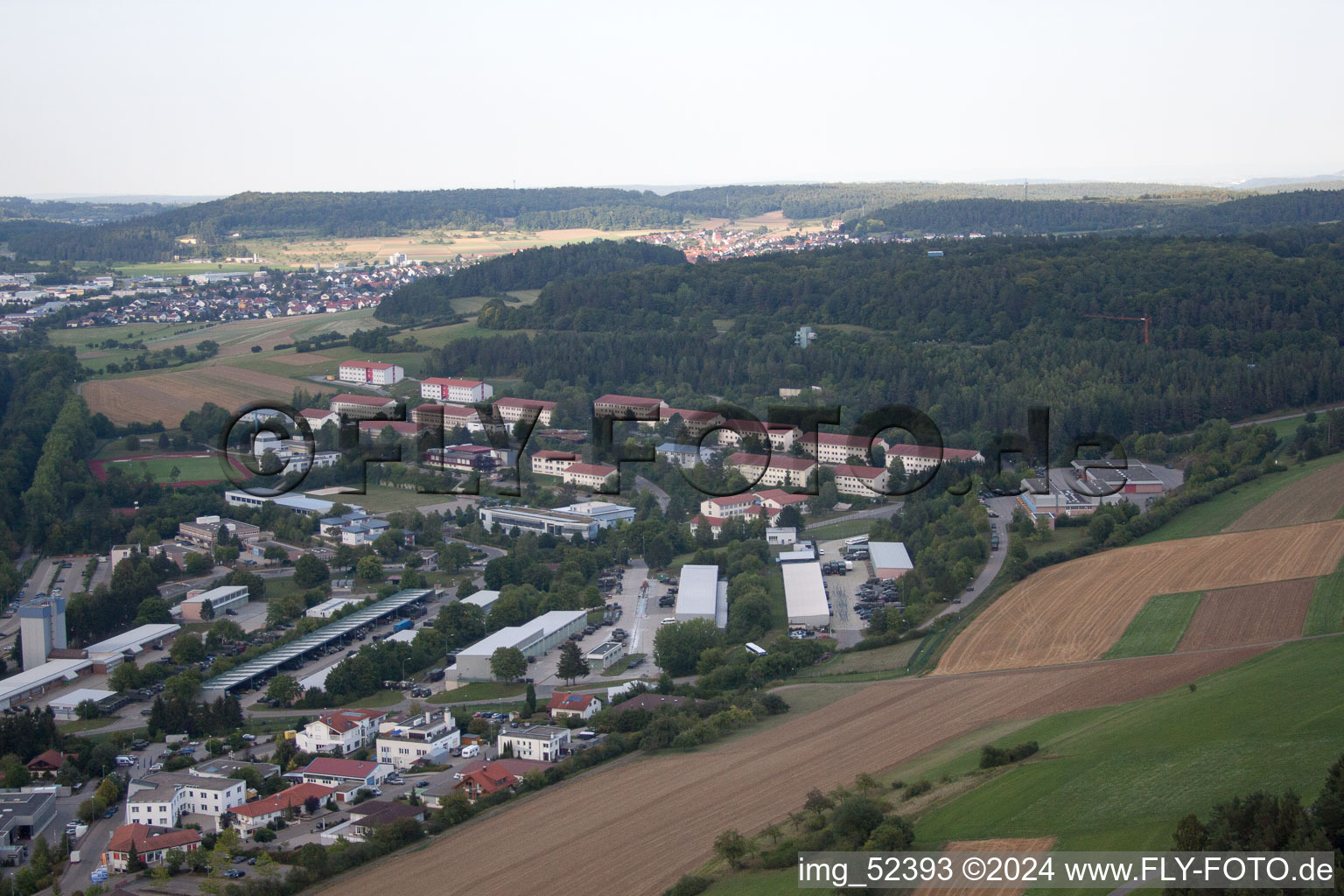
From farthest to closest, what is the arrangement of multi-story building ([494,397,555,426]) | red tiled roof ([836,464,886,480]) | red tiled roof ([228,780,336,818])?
multi-story building ([494,397,555,426])
red tiled roof ([836,464,886,480])
red tiled roof ([228,780,336,818])

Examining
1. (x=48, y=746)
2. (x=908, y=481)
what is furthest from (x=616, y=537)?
(x=48, y=746)

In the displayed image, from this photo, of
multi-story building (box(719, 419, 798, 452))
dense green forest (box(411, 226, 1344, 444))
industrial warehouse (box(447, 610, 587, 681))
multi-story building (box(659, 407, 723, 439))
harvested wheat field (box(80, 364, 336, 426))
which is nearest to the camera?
industrial warehouse (box(447, 610, 587, 681))

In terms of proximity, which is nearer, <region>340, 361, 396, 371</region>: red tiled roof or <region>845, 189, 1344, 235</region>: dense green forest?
<region>340, 361, 396, 371</region>: red tiled roof

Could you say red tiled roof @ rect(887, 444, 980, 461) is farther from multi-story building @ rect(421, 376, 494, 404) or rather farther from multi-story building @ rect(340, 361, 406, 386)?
multi-story building @ rect(340, 361, 406, 386)

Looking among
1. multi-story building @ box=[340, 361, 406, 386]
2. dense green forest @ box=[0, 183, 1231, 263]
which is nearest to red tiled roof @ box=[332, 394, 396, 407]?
multi-story building @ box=[340, 361, 406, 386]

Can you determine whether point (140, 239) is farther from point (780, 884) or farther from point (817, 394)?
point (780, 884)

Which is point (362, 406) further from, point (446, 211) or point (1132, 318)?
point (446, 211)

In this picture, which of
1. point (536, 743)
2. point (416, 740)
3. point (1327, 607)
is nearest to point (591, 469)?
point (416, 740)
